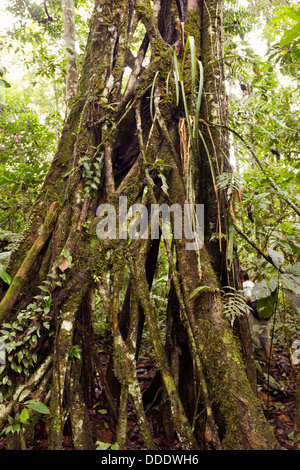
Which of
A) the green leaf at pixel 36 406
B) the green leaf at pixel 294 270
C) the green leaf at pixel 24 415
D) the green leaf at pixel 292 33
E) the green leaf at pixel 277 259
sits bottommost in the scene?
the green leaf at pixel 24 415

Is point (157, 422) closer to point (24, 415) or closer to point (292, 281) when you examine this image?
point (24, 415)

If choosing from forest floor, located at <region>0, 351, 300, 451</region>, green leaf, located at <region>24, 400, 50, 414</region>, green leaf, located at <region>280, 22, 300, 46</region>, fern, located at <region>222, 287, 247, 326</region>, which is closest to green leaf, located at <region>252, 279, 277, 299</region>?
fern, located at <region>222, 287, 247, 326</region>

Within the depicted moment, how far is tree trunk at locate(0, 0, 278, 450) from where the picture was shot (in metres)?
1.47

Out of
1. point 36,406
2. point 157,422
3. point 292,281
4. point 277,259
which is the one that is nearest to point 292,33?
point 277,259

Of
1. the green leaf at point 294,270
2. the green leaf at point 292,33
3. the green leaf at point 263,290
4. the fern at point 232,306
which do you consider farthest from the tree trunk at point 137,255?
the green leaf at point 292,33

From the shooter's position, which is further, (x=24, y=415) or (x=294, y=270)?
(x=294, y=270)

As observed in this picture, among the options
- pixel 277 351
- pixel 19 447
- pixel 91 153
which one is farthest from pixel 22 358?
pixel 277 351

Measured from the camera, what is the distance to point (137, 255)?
184 cm

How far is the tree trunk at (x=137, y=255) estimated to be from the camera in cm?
147

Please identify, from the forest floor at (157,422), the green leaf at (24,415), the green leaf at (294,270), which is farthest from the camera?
the forest floor at (157,422)

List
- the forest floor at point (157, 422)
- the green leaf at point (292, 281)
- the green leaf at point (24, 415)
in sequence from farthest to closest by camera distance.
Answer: the forest floor at point (157, 422), the green leaf at point (292, 281), the green leaf at point (24, 415)

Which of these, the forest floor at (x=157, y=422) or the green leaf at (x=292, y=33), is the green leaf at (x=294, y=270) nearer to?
the forest floor at (x=157, y=422)

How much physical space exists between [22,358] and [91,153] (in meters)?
1.32
